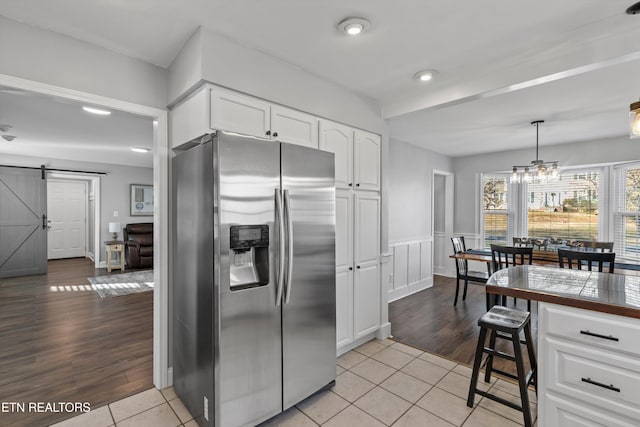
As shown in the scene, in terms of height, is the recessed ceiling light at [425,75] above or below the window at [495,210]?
→ above

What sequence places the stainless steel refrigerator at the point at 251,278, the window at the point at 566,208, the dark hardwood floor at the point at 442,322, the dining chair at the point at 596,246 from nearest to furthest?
the stainless steel refrigerator at the point at 251,278, the dark hardwood floor at the point at 442,322, the dining chair at the point at 596,246, the window at the point at 566,208

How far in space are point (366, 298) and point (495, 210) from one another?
4.20 m

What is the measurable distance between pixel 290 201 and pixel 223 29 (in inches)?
47.1

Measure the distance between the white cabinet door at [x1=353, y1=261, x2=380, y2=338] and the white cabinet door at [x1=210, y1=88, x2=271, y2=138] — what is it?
62.2 inches

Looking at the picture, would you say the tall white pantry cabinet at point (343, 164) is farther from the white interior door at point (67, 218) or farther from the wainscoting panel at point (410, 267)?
the white interior door at point (67, 218)

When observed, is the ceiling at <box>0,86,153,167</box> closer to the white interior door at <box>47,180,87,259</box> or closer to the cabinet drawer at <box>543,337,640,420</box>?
the white interior door at <box>47,180,87,259</box>

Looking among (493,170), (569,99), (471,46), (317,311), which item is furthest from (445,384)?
(493,170)

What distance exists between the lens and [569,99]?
3.11m

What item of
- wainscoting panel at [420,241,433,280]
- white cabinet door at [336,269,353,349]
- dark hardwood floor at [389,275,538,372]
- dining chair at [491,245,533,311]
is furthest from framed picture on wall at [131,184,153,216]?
dining chair at [491,245,533,311]

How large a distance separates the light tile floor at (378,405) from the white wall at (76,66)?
218 cm

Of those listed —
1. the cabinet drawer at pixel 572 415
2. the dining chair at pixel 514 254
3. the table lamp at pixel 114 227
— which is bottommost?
the cabinet drawer at pixel 572 415

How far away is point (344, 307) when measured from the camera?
2.81 metres

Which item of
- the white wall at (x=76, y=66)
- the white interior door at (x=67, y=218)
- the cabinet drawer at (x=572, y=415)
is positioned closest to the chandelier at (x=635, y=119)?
the cabinet drawer at (x=572, y=415)

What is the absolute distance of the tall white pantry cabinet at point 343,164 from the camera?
2.08 meters
